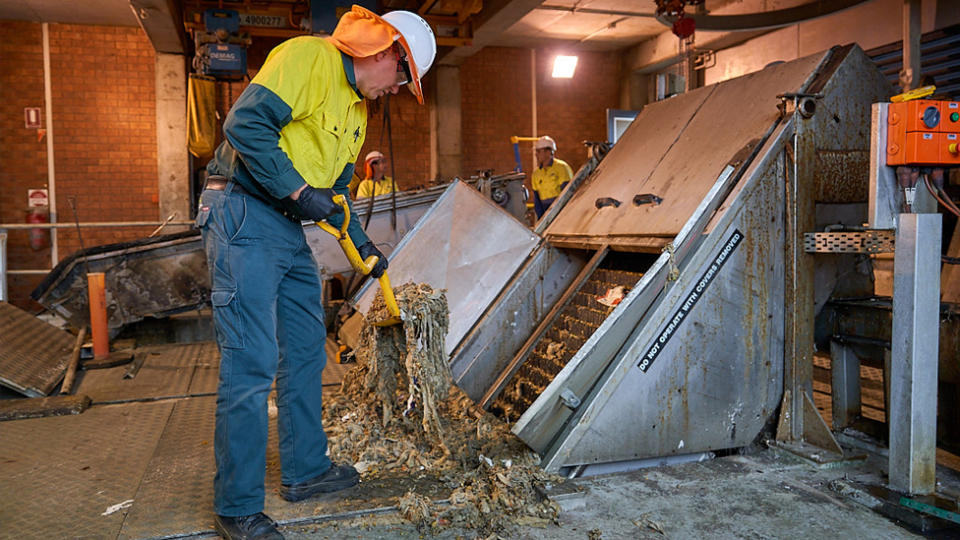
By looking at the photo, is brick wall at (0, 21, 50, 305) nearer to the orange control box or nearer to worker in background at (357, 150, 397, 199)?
worker in background at (357, 150, 397, 199)

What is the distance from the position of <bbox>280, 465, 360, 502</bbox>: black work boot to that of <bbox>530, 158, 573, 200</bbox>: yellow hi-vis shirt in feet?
19.1

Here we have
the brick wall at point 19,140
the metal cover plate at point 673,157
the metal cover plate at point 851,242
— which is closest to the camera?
the metal cover plate at point 851,242

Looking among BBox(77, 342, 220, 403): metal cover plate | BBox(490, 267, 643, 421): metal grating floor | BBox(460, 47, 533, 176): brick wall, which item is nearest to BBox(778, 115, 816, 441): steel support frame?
BBox(490, 267, 643, 421): metal grating floor

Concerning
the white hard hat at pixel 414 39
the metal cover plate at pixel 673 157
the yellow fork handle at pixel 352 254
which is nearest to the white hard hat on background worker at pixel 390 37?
the white hard hat at pixel 414 39

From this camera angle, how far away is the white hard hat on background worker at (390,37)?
243cm

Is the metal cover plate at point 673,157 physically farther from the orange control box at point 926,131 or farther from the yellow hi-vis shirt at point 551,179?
the yellow hi-vis shirt at point 551,179

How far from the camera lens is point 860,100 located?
3205mm

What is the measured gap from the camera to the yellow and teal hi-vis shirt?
86.3 inches

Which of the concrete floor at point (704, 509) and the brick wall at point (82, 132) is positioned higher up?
the brick wall at point (82, 132)

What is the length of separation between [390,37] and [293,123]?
0.47 m

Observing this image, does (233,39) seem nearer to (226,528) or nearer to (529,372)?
(529,372)

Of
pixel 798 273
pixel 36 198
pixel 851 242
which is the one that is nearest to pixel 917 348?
pixel 851 242

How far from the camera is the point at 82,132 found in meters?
9.78

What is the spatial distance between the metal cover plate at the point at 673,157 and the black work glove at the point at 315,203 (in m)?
1.57
